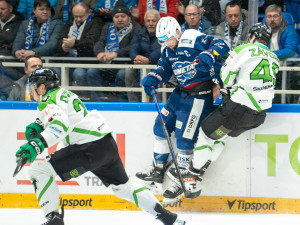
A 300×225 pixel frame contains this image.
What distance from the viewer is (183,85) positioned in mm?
5238

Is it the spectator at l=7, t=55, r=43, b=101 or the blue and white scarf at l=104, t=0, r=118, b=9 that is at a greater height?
the blue and white scarf at l=104, t=0, r=118, b=9

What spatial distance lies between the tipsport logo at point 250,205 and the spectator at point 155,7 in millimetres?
1945

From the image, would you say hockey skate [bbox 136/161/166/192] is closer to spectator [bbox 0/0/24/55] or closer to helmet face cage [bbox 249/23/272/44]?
helmet face cage [bbox 249/23/272/44]

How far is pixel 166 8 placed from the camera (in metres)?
6.38

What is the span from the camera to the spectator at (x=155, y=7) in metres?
6.36

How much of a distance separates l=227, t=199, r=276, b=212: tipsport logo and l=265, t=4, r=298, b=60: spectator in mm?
1260

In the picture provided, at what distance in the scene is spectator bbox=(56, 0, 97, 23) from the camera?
6.60 metres

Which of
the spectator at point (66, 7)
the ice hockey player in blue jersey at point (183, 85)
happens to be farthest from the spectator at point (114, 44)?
the ice hockey player in blue jersey at point (183, 85)

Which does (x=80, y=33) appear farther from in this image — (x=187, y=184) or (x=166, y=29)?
(x=187, y=184)

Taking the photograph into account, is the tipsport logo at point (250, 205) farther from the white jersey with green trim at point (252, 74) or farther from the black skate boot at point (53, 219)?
the black skate boot at point (53, 219)

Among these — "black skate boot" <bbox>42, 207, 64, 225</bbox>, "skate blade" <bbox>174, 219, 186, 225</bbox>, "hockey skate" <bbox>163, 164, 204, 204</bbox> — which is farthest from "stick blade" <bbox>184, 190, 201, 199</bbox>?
"black skate boot" <bbox>42, 207, 64, 225</bbox>

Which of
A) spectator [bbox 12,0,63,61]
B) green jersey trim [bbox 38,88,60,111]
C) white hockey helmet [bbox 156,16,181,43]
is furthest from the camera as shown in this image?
A: spectator [bbox 12,0,63,61]

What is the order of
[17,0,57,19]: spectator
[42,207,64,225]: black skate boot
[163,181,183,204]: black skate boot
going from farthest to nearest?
1. [17,0,57,19]: spectator
2. [163,181,183,204]: black skate boot
3. [42,207,64,225]: black skate boot

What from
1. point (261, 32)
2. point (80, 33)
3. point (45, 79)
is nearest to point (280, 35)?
point (261, 32)
